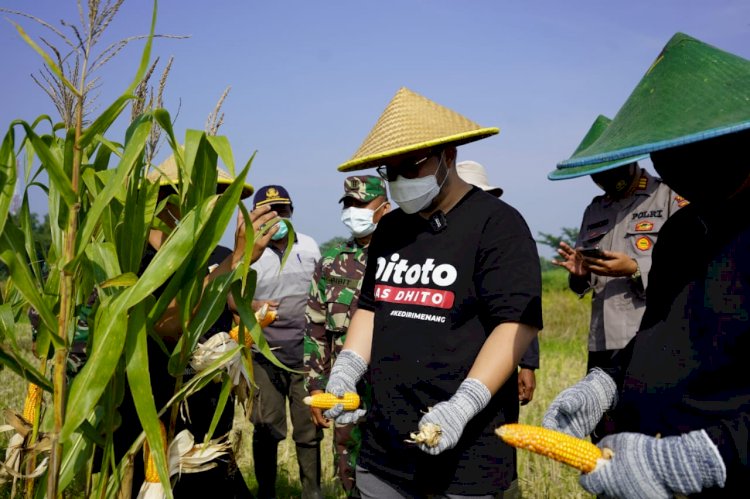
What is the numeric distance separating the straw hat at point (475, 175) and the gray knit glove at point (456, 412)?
3.07 meters

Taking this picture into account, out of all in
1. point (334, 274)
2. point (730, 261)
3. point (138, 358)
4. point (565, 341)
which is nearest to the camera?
point (730, 261)

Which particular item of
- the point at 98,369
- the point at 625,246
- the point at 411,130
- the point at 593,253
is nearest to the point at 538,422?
the point at 625,246

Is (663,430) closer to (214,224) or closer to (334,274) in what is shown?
(214,224)

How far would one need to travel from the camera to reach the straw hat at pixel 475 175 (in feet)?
17.2

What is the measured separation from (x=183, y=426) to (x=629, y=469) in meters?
2.19

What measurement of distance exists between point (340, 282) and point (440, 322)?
2188 millimetres

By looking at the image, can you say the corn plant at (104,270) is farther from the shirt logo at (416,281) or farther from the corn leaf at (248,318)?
the shirt logo at (416,281)

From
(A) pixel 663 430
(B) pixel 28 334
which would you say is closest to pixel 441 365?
(A) pixel 663 430

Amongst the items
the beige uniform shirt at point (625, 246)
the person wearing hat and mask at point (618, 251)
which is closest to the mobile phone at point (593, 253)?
the person wearing hat and mask at point (618, 251)

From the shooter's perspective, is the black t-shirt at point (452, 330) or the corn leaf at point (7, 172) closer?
the corn leaf at point (7, 172)

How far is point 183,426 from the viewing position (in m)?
3.15

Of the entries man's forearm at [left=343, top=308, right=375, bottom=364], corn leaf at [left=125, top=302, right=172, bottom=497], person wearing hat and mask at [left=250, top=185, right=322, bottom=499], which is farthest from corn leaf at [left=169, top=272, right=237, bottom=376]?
person wearing hat and mask at [left=250, top=185, right=322, bottom=499]

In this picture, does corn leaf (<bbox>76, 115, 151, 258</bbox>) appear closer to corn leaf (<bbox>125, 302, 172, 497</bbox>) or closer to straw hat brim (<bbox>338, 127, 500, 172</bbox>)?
corn leaf (<bbox>125, 302, 172, 497</bbox>)

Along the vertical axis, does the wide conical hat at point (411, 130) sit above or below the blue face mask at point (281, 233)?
above
